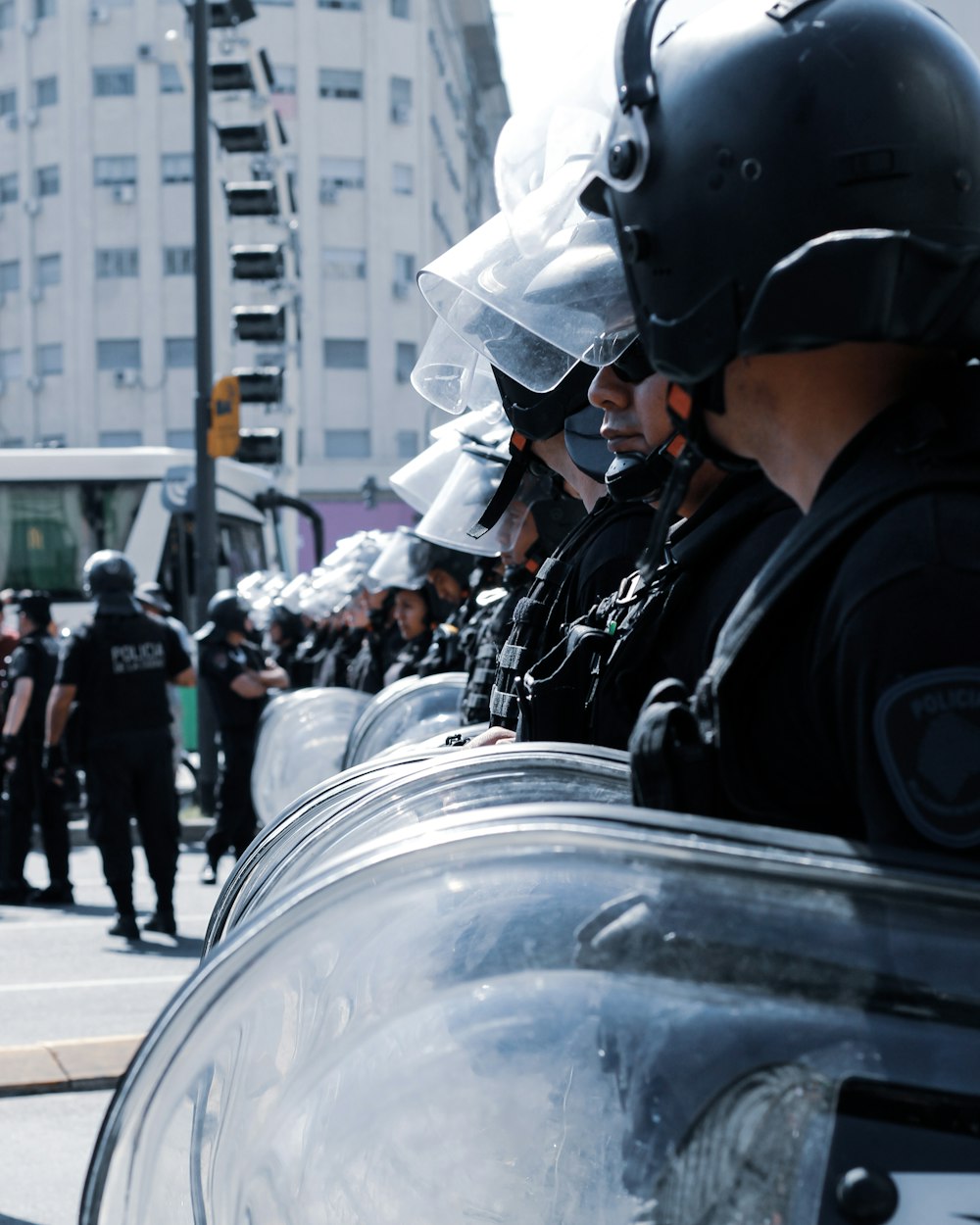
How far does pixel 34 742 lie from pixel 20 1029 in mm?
4087

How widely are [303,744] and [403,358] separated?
1514 inches

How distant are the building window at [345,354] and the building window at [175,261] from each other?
12.9 feet

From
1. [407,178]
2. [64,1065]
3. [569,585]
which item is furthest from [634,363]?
[407,178]

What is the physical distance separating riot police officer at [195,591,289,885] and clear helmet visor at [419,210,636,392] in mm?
7696

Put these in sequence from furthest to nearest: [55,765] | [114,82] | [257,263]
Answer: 1. [114,82]
2. [257,263]
3. [55,765]

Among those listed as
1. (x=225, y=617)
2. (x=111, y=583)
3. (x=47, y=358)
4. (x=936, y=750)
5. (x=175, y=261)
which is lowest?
(x=225, y=617)

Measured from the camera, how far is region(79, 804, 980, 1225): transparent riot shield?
1.32m

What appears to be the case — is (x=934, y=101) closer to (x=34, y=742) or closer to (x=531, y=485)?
(x=531, y=485)

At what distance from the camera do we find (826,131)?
1.57m

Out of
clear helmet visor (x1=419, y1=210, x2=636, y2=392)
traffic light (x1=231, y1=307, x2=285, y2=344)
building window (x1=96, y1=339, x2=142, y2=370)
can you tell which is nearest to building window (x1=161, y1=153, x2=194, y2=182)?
building window (x1=96, y1=339, x2=142, y2=370)

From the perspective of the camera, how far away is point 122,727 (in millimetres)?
8773

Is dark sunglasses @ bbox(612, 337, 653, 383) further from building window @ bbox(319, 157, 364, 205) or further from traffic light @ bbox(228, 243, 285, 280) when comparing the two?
building window @ bbox(319, 157, 364, 205)

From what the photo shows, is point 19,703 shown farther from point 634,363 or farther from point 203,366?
point 634,363

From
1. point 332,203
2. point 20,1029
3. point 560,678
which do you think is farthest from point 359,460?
point 560,678
